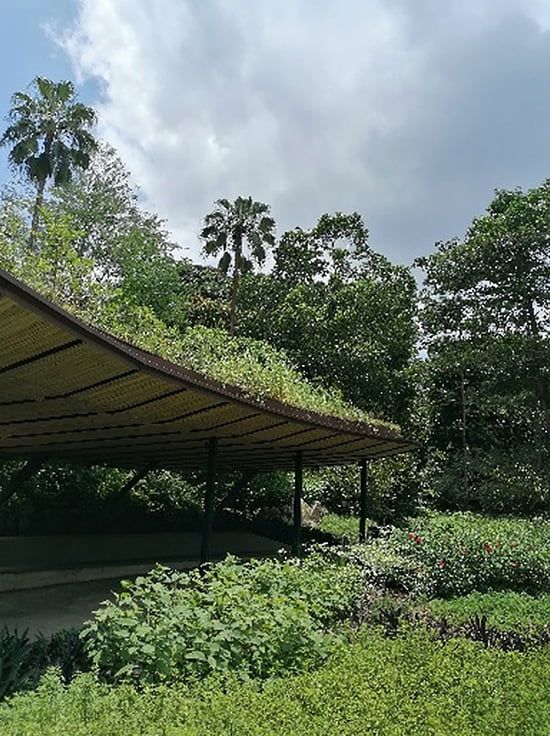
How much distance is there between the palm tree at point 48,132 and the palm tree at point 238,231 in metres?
5.42

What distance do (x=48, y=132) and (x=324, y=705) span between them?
81.3ft

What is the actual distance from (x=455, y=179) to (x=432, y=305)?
7.06 metres

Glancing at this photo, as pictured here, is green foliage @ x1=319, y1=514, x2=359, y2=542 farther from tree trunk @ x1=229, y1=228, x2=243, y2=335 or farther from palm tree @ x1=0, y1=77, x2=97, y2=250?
palm tree @ x1=0, y1=77, x2=97, y2=250

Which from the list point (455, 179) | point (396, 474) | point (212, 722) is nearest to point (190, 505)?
point (396, 474)

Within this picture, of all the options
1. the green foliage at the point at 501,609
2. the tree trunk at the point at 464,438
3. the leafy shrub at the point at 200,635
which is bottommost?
the green foliage at the point at 501,609

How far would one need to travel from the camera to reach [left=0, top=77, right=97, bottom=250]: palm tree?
2370 cm

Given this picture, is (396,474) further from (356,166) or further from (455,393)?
(356,166)

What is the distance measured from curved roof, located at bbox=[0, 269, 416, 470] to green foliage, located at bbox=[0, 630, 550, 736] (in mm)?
1949

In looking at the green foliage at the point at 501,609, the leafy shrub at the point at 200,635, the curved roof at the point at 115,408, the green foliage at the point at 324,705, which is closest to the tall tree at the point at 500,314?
the curved roof at the point at 115,408

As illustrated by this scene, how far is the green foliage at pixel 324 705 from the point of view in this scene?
112 inches

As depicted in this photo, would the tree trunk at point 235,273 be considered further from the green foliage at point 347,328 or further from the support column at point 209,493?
the support column at point 209,493

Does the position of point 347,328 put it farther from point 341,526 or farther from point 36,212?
point 36,212

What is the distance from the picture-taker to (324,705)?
315 centimetres

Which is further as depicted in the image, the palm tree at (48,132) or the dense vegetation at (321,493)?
the palm tree at (48,132)
